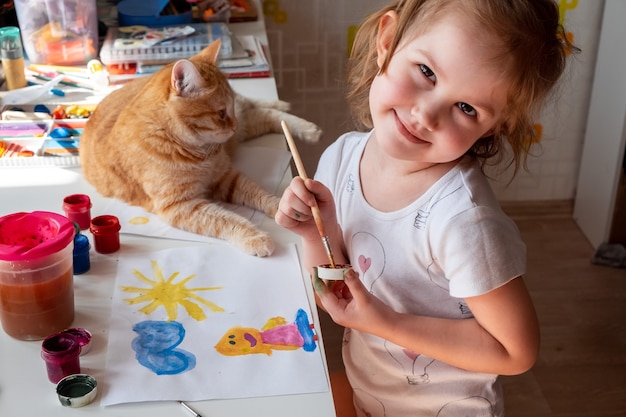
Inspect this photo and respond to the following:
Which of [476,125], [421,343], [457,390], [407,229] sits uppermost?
[476,125]

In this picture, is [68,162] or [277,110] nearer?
[68,162]

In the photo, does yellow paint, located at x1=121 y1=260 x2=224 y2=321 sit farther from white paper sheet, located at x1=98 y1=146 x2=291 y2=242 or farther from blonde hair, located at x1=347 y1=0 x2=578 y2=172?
blonde hair, located at x1=347 y1=0 x2=578 y2=172

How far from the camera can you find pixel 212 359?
0.80 metres

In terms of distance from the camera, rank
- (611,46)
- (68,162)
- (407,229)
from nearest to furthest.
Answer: (407,229) → (68,162) → (611,46)

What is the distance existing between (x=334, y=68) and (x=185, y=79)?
1.07 m

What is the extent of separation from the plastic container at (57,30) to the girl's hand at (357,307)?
1.01 m

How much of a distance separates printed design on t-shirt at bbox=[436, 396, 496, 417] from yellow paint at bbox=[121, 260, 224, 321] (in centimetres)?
33

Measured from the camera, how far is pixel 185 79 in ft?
3.56

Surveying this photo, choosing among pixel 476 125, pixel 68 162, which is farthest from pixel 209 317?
pixel 68 162

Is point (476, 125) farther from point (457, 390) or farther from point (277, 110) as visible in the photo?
point (277, 110)

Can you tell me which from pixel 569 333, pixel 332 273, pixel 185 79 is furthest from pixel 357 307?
pixel 569 333

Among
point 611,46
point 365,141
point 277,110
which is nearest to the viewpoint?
point 365,141

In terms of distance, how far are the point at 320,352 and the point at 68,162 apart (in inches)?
25.2

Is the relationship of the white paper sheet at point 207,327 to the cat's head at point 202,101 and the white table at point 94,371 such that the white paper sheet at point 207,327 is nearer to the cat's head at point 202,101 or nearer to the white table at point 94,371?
the white table at point 94,371
